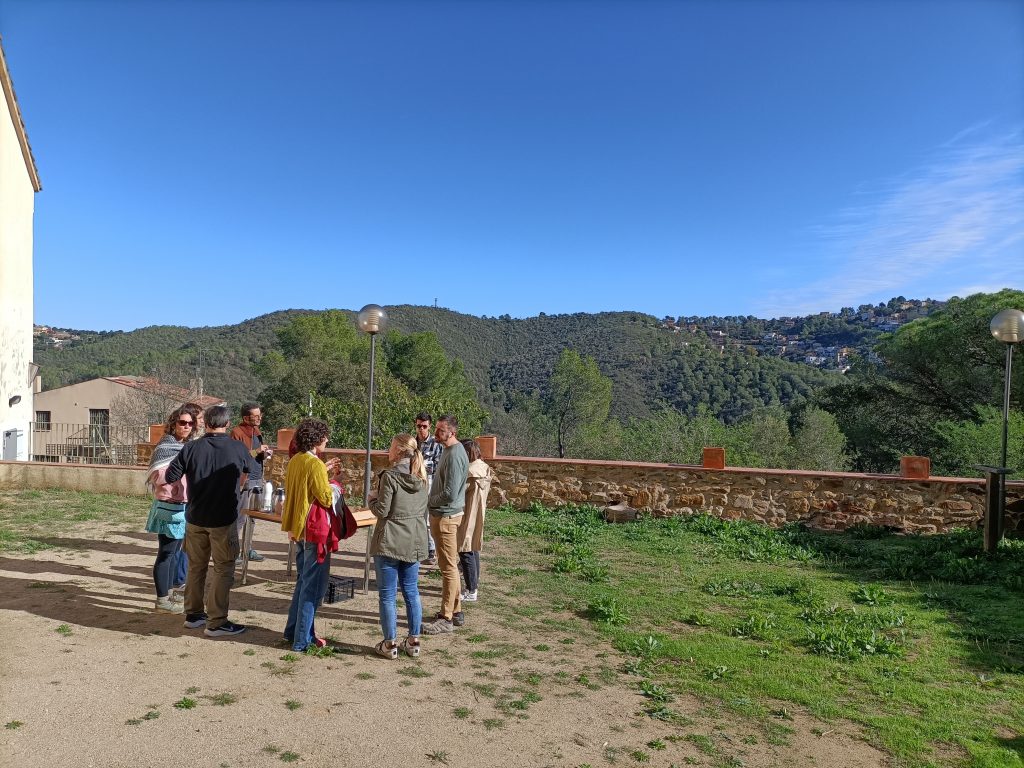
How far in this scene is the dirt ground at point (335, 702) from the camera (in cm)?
Result: 319

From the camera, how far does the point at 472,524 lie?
5.52 metres

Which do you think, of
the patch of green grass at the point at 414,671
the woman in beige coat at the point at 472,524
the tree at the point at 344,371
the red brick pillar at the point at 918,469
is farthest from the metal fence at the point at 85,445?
the red brick pillar at the point at 918,469

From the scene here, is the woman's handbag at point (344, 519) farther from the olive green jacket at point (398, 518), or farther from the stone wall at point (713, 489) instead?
the stone wall at point (713, 489)

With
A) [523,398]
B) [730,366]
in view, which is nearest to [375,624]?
[523,398]

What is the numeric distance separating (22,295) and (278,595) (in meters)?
13.2

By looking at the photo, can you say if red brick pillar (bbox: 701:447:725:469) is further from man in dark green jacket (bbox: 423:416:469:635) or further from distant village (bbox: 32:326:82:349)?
distant village (bbox: 32:326:82:349)

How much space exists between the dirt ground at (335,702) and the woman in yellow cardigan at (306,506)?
0.87ft

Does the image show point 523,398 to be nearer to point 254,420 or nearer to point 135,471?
point 135,471

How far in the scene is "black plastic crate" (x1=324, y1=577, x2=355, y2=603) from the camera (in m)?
5.50

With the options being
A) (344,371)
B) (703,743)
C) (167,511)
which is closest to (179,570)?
(167,511)

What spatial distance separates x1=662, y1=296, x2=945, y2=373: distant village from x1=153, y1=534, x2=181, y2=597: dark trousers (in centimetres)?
5078

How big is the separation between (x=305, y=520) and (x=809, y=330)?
230 feet

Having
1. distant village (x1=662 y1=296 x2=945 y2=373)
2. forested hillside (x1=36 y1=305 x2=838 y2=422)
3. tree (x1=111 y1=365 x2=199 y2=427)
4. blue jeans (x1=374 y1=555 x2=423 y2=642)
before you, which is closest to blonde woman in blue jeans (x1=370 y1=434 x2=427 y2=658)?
blue jeans (x1=374 y1=555 x2=423 y2=642)

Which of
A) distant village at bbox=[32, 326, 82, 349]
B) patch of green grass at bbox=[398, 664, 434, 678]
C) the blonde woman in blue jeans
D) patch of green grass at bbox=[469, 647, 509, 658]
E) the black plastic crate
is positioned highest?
distant village at bbox=[32, 326, 82, 349]
